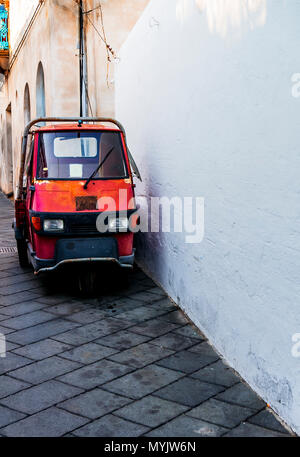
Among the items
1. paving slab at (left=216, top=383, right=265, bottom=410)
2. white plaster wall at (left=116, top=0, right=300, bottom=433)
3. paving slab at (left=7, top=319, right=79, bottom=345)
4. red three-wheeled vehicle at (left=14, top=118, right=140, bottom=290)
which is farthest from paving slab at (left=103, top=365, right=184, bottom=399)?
red three-wheeled vehicle at (left=14, top=118, right=140, bottom=290)

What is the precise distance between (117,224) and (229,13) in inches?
112

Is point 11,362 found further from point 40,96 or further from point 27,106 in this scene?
point 27,106

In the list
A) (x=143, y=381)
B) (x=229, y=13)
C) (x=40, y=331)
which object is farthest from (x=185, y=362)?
(x=229, y=13)

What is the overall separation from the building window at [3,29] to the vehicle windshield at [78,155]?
14114mm

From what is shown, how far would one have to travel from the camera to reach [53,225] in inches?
244

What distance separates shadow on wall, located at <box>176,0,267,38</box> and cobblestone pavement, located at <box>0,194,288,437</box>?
2.69 m

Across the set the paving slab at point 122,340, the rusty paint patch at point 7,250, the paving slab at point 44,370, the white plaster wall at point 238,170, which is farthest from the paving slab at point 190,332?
the rusty paint patch at point 7,250

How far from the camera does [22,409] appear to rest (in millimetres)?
3721

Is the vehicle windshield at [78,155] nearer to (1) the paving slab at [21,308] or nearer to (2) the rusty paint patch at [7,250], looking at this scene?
(1) the paving slab at [21,308]

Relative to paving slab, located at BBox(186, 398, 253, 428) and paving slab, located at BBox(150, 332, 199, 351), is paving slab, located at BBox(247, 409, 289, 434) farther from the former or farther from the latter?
paving slab, located at BBox(150, 332, 199, 351)

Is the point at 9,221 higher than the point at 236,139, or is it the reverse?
the point at 236,139

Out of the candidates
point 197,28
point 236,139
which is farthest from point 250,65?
point 197,28

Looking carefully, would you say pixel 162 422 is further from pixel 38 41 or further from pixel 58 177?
pixel 38 41
